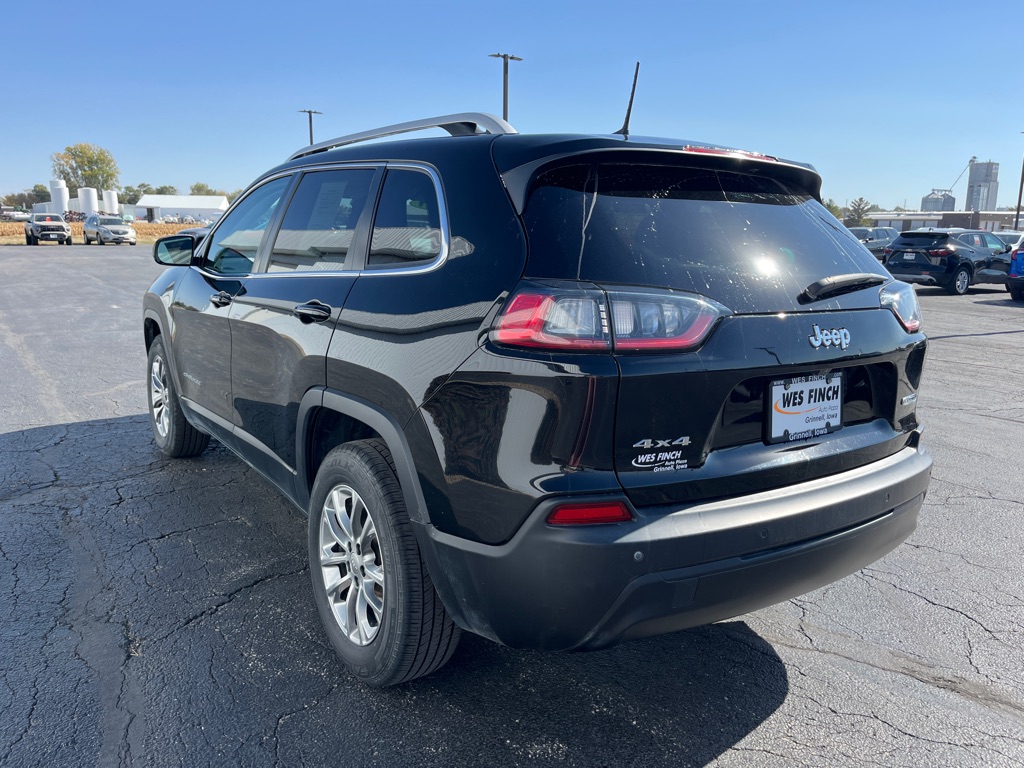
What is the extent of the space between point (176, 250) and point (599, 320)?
11.4ft

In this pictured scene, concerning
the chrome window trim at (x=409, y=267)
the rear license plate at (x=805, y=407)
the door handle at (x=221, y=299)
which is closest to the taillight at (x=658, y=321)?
the rear license plate at (x=805, y=407)

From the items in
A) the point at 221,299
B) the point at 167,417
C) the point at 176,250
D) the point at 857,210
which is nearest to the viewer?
the point at 221,299

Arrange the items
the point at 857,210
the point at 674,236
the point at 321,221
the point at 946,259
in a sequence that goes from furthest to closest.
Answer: the point at 857,210 < the point at 946,259 < the point at 321,221 < the point at 674,236

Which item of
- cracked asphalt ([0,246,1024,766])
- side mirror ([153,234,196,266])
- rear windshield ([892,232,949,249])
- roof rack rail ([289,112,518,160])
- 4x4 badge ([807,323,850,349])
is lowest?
cracked asphalt ([0,246,1024,766])

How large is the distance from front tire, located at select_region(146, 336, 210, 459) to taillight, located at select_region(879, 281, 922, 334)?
3877mm

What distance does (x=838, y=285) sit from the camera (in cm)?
253

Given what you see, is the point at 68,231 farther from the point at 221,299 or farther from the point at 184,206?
the point at 184,206

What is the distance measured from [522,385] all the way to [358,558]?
106 centimetres

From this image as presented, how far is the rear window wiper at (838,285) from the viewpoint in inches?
96.0

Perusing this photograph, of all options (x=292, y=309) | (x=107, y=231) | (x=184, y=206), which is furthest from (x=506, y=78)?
(x=184, y=206)

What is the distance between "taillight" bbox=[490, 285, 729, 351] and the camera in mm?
2061

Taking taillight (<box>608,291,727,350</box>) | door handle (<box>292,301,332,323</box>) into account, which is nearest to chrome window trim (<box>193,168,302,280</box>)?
door handle (<box>292,301,332,323</box>)

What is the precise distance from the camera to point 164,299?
4.81 meters

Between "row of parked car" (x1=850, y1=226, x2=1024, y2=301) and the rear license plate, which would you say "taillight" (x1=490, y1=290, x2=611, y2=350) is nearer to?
the rear license plate
